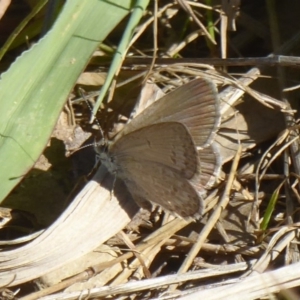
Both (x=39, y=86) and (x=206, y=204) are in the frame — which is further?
(x=206, y=204)

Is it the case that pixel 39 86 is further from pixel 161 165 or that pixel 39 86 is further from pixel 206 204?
pixel 206 204

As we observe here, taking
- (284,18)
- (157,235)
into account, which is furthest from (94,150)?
(284,18)

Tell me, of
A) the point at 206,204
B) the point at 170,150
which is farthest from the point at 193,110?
the point at 206,204

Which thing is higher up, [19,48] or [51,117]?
[19,48]

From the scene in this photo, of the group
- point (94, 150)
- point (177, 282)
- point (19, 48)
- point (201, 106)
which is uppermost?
point (19, 48)

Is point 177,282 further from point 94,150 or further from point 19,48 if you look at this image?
point 19,48

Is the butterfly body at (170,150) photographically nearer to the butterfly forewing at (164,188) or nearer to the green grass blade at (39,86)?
the butterfly forewing at (164,188)

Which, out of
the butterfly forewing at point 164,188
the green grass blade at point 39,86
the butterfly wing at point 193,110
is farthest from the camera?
the butterfly forewing at point 164,188

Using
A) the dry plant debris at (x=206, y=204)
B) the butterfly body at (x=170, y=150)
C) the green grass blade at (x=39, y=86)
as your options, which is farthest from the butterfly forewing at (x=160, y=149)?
the green grass blade at (x=39, y=86)

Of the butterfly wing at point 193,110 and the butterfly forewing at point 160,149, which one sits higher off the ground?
the butterfly wing at point 193,110
